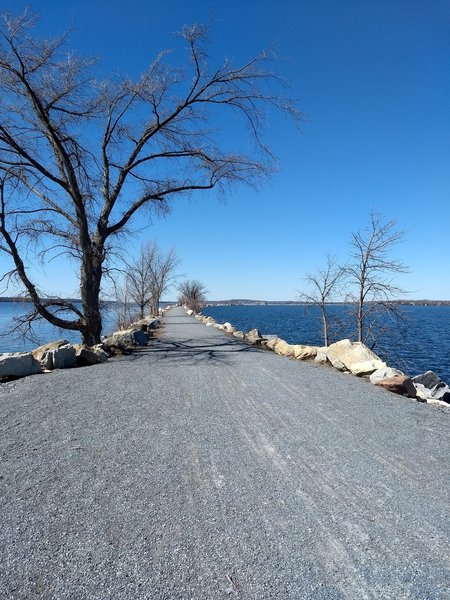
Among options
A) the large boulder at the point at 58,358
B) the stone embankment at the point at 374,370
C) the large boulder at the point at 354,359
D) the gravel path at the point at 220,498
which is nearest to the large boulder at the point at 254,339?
the stone embankment at the point at 374,370

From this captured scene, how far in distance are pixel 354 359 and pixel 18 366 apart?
6.61 meters

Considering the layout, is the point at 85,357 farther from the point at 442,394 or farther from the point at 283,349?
the point at 442,394

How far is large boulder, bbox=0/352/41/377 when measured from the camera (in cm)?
651

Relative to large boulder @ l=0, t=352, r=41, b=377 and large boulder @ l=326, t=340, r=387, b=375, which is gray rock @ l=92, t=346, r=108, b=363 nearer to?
large boulder @ l=0, t=352, r=41, b=377

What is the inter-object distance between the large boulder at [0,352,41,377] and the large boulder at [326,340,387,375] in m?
6.16

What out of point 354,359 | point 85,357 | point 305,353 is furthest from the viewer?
point 305,353

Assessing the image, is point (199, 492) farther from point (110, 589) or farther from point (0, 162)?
point (0, 162)

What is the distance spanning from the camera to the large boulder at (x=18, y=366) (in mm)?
6510

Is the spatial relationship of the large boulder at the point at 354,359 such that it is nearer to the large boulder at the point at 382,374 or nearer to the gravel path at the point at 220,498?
the large boulder at the point at 382,374

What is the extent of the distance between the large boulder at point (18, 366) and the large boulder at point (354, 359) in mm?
6159

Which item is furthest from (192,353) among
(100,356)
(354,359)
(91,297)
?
(354,359)

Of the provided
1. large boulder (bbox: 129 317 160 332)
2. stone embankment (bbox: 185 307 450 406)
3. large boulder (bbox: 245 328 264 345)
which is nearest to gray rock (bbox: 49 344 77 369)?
stone embankment (bbox: 185 307 450 406)

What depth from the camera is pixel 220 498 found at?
2.82m

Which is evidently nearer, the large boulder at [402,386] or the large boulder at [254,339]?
the large boulder at [402,386]
